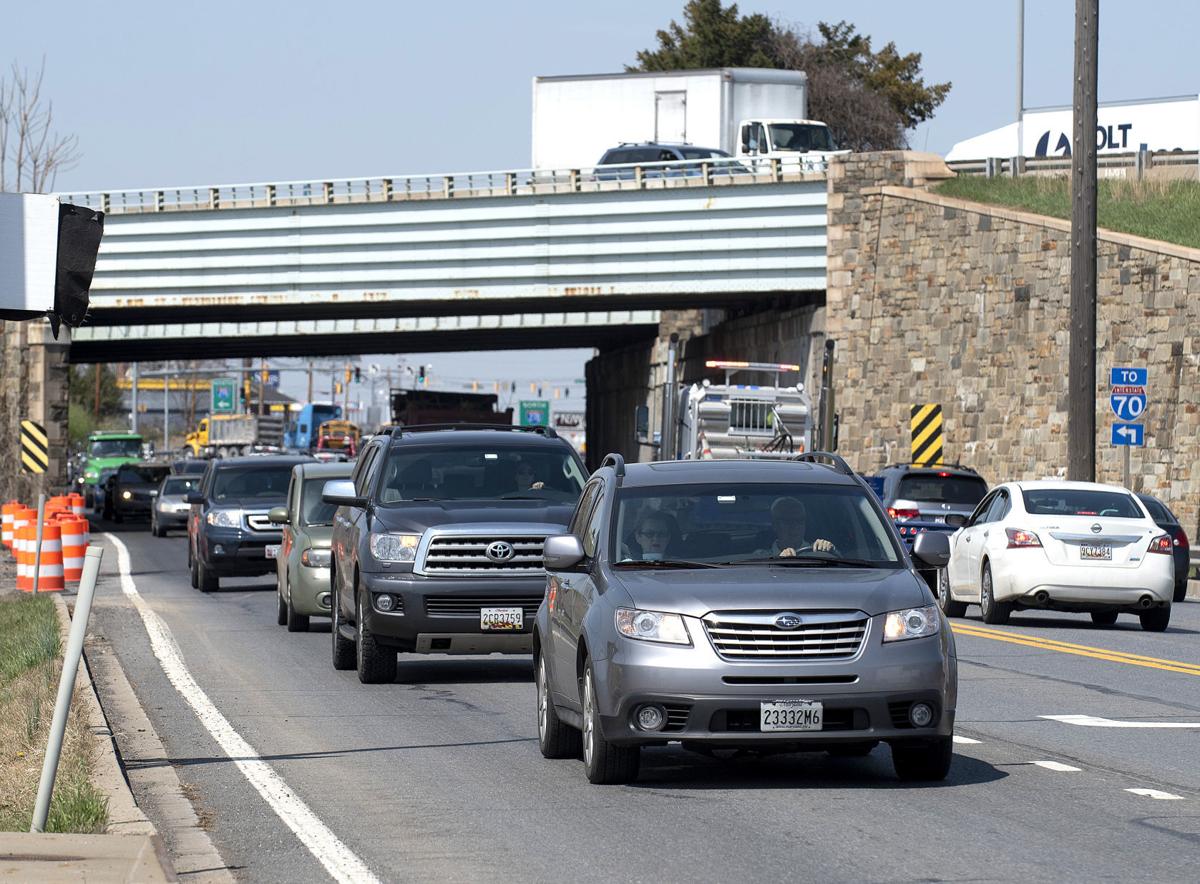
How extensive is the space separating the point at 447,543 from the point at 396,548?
14.7 inches

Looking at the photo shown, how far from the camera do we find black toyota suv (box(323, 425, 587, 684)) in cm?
1498

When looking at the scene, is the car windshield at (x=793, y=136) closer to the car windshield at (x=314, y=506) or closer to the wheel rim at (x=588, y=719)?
the car windshield at (x=314, y=506)

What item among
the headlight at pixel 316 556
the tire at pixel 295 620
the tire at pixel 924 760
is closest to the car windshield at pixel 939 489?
the tire at pixel 295 620

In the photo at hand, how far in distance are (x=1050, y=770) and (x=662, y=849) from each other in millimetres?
3219

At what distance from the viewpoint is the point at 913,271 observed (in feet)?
155

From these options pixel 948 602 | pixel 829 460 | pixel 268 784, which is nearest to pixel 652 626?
pixel 268 784

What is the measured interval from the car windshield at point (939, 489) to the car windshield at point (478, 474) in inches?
460

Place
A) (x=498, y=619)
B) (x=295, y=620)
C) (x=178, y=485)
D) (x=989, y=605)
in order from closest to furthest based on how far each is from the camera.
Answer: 1. (x=498, y=619)
2. (x=295, y=620)
3. (x=989, y=605)
4. (x=178, y=485)

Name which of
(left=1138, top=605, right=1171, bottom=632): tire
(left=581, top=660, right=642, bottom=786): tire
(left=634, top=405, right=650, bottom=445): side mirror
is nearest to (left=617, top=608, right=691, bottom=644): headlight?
(left=581, top=660, right=642, bottom=786): tire

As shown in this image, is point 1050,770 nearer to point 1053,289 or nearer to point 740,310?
point 1053,289

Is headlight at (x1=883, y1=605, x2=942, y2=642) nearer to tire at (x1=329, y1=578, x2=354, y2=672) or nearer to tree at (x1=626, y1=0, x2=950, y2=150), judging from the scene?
tire at (x1=329, y1=578, x2=354, y2=672)

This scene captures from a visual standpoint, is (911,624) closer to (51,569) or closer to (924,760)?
(924,760)

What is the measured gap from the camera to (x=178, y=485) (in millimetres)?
49844

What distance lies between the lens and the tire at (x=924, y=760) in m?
10.0
